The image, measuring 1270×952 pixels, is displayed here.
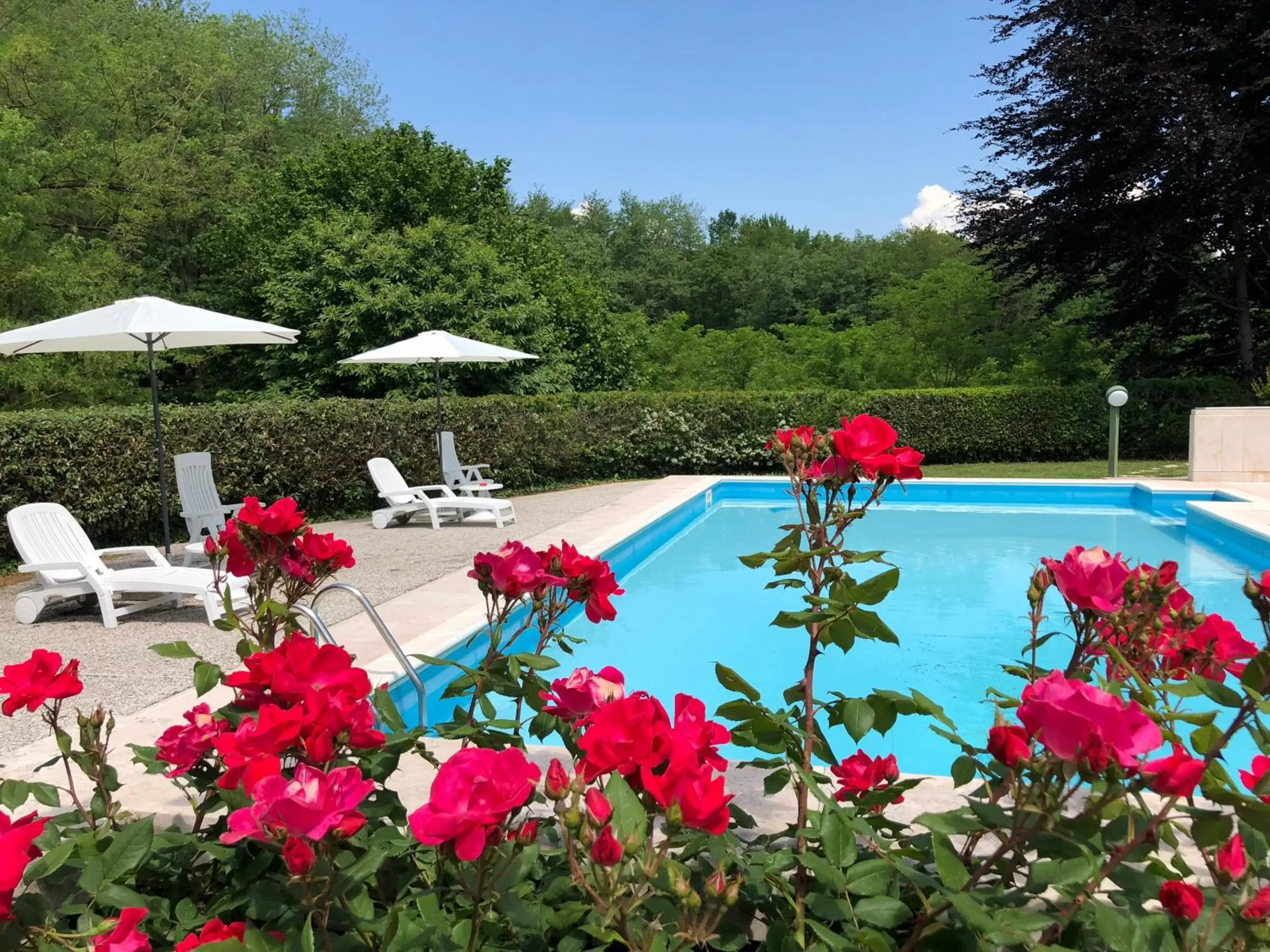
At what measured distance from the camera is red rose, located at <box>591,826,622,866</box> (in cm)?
90

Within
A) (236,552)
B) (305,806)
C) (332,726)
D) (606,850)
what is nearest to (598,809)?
(606,850)

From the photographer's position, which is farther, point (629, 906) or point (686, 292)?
point (686, 292)

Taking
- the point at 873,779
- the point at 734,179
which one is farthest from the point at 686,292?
the point at 873,779

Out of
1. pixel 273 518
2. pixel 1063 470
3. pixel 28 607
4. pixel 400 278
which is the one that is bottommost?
pixel 1063 470

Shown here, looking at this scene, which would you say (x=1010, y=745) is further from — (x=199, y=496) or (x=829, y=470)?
(x=199, y=496)

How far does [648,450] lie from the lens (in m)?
15.0

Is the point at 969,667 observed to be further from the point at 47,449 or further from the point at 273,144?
the point at 273,144

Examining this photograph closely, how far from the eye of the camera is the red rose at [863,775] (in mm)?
1555

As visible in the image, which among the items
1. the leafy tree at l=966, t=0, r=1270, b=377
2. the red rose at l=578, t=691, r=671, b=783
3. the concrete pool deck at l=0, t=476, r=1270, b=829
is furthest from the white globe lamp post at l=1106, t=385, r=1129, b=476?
the red rose at l=578, t=691, r=671, b=783

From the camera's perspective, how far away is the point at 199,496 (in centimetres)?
829

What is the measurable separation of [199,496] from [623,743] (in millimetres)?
8288

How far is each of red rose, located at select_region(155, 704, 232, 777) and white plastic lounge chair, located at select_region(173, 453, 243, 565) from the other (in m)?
7.05

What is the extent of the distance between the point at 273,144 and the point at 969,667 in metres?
25.8

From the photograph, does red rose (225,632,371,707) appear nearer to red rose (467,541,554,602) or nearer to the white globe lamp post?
red rose (467,541,554,602)
